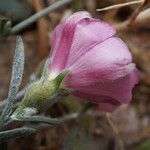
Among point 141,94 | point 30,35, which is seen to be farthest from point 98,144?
point 30,35

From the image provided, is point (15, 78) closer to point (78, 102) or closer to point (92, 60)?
point (92, 60)

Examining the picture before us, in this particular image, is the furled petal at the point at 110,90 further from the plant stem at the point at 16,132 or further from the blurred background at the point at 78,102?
the blurred background at the point at 78,102

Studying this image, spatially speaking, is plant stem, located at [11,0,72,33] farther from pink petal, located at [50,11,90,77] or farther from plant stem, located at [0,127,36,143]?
plant stem, located at [0,127,36,143]

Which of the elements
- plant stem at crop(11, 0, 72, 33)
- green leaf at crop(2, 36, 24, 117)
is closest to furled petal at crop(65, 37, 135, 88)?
green leaf at crop(2, 36, 24, 117)

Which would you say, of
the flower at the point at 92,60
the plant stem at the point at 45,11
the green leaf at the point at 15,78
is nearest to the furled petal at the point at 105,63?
the flower at the point at 92,60

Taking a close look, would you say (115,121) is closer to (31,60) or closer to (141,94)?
(141,94)

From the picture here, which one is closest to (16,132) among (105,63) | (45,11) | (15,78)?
(15,78)
